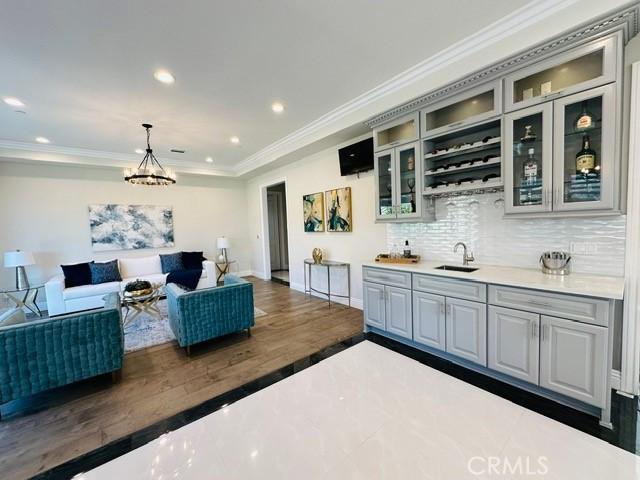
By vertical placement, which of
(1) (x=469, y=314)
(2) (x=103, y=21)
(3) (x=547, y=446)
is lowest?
(3) (x=547, y=446)

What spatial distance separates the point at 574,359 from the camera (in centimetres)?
191

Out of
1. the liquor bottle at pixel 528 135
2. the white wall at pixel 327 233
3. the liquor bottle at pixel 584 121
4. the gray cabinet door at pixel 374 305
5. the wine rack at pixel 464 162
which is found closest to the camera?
the liquor bottle at pixel 584 121

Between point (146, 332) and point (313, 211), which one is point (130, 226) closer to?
point (146, 332)

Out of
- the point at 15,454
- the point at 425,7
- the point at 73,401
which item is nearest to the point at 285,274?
the point at 73,401

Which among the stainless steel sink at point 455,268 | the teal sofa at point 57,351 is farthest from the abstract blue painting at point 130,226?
the stainless steel sink at point 455,268

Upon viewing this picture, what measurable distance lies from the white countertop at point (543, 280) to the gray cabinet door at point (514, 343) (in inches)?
9.5

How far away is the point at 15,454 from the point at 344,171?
428cm

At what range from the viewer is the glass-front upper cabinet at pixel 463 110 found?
2.46 m

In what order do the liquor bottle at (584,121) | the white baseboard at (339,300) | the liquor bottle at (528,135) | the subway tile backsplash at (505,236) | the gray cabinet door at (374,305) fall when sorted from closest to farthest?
the liquor bottle at (584,121) < the subway tile backsplash at (505,236) < the liquor bottle at (528,135) < the gray cabinet door at (374,305) < the white baseboard at (339,300)

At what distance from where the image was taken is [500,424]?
5.11ft

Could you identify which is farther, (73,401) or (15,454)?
(73,401)

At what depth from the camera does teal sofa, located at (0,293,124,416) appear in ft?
6.96

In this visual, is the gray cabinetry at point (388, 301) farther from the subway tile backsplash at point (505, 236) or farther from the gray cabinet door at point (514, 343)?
the gray cabinet door at point (514, 343)

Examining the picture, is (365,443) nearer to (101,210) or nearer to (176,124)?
(176,124)
